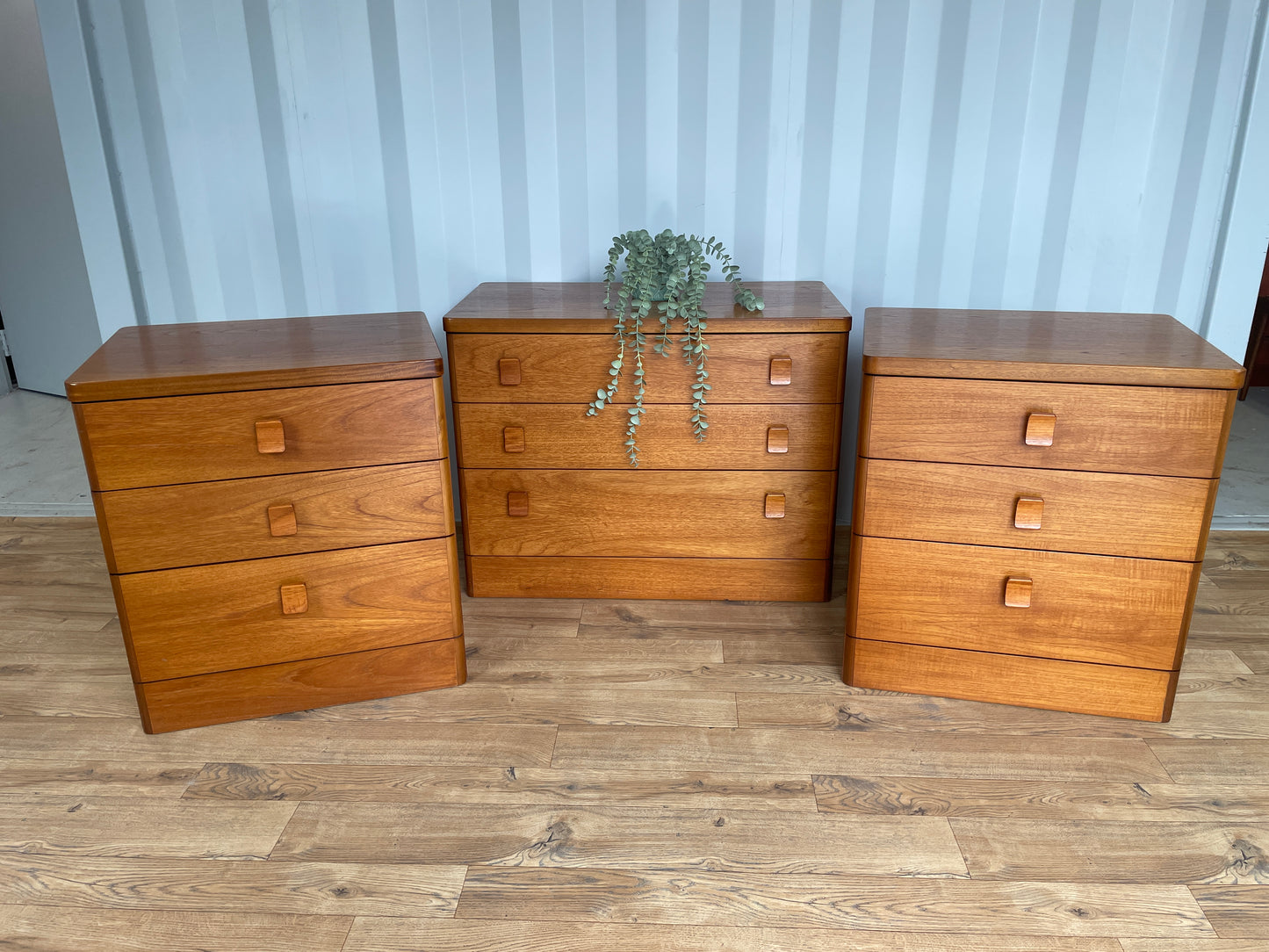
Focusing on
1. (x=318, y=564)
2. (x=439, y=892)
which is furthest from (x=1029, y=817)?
(x=318, y=564)

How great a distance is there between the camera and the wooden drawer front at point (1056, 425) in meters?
1.43

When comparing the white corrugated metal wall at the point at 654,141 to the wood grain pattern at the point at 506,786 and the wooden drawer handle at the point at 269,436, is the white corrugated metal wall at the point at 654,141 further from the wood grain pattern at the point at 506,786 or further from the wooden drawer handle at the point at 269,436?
the wood grain pattern at the point at 506,786

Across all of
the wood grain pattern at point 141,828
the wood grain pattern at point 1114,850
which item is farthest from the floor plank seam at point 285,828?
the wood grain pattern at point 1114,850

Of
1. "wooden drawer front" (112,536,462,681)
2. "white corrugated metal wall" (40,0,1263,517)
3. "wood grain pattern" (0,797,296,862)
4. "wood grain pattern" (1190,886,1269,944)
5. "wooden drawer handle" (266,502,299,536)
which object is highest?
"white corrugated metal wall" (40,0,1263,517)

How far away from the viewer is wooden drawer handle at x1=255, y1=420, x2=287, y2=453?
1.47 metres

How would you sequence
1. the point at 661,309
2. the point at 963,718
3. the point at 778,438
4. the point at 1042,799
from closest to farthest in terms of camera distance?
the point at 1042,799 < the point at 963,718 < the point at 661,309 < the point at 778,438

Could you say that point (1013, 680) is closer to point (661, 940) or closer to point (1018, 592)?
point (1018, 592)

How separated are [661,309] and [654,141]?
0.54m

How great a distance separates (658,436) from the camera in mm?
1895

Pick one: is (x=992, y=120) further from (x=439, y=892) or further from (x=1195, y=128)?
(x=439, y=892)

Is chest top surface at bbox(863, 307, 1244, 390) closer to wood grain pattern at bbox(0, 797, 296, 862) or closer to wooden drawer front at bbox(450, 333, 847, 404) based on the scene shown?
wooden drawer front at bbox(450, 333, 847, 404)

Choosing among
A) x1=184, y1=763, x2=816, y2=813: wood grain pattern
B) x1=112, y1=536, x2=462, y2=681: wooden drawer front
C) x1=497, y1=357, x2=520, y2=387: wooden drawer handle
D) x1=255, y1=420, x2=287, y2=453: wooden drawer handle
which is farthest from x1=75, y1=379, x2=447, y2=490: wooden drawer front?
x1=184, y1=763, x2=816, y2=813: wood grain pattern

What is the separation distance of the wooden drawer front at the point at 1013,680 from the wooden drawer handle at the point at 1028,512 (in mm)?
268

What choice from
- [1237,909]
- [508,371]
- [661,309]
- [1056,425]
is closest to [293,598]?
[508,371]
